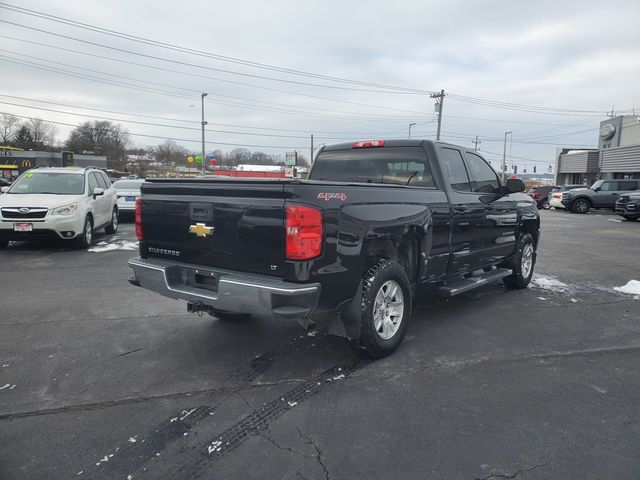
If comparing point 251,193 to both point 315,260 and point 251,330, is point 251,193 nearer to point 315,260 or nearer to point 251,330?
point 315,260

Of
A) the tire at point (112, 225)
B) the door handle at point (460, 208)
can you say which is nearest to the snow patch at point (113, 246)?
the tire at point (112, 225)

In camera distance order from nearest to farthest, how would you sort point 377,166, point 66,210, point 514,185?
point 377,166, point 514,185, point 66,210

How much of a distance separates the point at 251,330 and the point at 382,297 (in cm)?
153

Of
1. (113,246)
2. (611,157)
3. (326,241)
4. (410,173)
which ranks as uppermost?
(611,157)

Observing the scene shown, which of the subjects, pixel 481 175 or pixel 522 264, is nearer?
pixel 481 175

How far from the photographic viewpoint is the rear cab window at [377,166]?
5.09 metres

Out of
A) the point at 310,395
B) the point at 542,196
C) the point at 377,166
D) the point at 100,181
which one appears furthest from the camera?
the point at 542,196

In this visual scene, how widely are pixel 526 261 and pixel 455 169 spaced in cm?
246

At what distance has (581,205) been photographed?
80.9 feet

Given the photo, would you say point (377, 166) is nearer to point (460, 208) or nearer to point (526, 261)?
point (460, 208)

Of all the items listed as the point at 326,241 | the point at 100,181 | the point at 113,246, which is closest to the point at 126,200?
the point at 100,181

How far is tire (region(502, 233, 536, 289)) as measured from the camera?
22.0 ft

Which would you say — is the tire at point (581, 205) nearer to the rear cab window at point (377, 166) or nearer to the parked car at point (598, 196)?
the parked car at point (598, 196)

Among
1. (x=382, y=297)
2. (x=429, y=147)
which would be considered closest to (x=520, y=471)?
(x=382, y=297)
